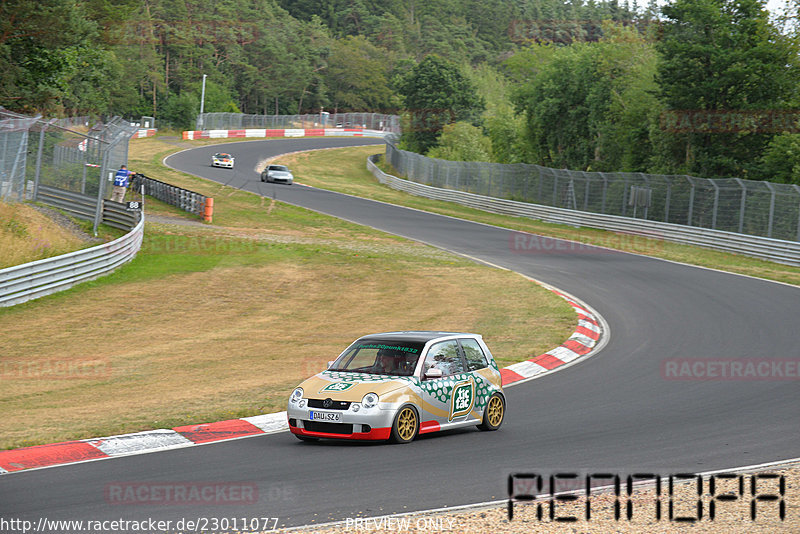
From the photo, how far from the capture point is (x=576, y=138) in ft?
187

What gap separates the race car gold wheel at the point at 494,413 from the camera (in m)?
11.4

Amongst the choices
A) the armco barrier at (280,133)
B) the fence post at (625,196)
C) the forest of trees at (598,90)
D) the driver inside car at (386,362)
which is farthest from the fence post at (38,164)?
the armco barrier at (280,133)

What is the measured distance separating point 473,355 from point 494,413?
2.74ft

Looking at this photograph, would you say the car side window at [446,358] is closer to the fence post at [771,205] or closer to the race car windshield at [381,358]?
the race car windshield at [381,358]

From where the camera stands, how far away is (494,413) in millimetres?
11562

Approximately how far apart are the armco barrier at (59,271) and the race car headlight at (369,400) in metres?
13.3

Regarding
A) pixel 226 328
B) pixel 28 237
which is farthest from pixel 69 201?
pixel 226 328

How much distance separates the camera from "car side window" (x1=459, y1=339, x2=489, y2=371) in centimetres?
1173

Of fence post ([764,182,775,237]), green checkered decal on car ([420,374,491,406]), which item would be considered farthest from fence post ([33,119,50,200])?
fence post ([764,182,775,237])

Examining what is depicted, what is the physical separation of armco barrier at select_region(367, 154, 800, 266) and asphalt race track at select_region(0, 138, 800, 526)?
442 inches

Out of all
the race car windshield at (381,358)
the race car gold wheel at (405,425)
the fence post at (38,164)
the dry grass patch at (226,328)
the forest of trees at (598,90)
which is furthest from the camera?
the forest of trees at (598,90)

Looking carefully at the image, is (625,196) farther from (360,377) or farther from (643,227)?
(360,377)

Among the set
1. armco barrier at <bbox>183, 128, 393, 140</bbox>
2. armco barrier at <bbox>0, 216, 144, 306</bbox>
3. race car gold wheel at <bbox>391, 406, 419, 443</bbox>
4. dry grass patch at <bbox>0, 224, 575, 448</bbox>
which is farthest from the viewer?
armco barrier at <bbox>183, 128, 393, 140</bbox>

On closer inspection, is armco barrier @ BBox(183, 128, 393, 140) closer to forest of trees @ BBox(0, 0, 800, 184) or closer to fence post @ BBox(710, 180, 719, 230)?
forest of trees @ BBox(0, 0, 800, 184)
